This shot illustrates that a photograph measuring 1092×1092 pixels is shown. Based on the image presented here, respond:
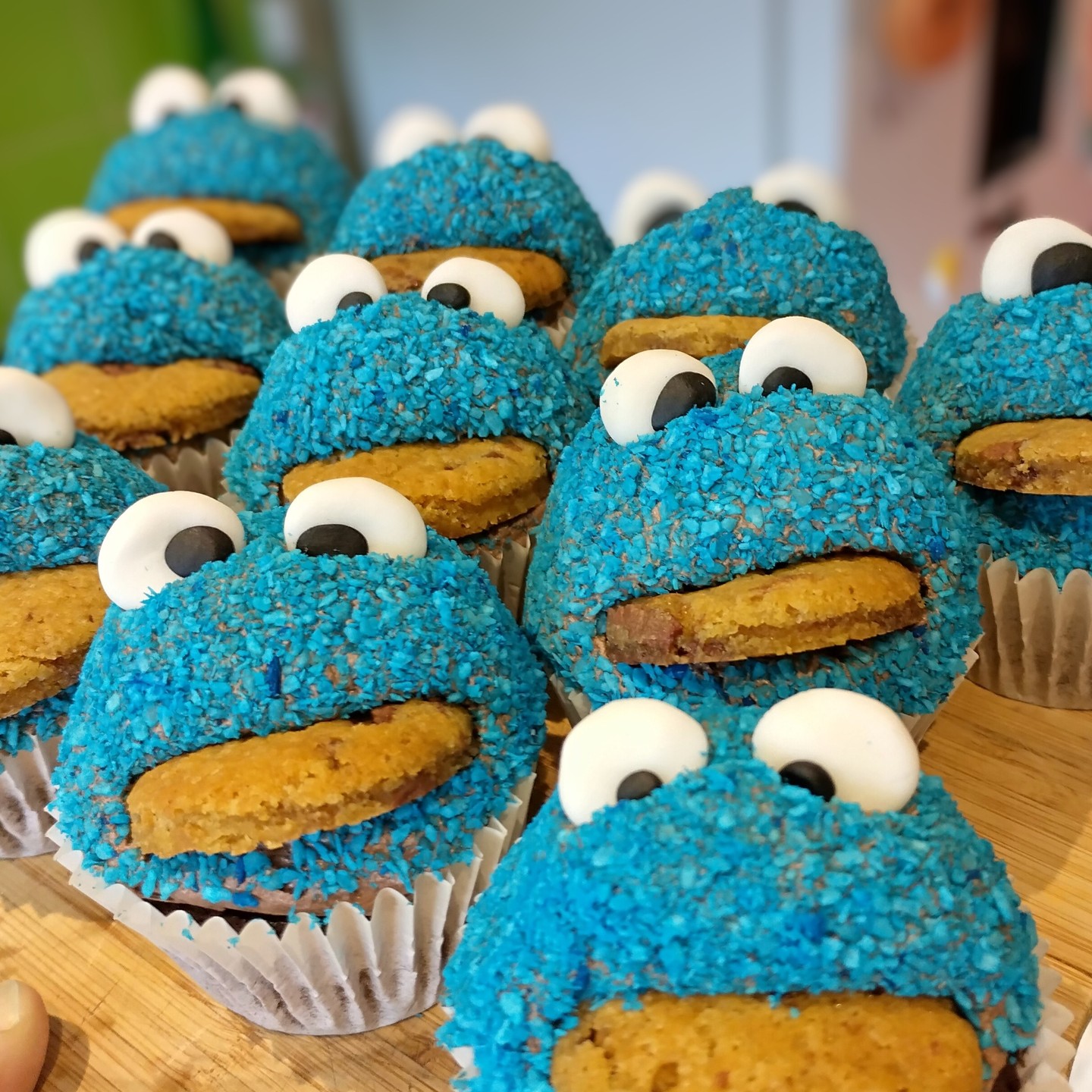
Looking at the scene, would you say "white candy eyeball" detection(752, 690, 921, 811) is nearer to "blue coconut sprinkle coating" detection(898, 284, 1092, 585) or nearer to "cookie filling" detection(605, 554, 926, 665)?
"cookie filling" detection(605, 554, 926, 665)

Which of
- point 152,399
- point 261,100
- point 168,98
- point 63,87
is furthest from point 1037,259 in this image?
point 63,87

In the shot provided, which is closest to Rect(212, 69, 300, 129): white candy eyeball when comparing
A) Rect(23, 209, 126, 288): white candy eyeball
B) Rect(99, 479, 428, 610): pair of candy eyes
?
Rect(23, 209, 126, 288): white candy eyeball

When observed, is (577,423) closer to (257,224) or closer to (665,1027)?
(665,1027)

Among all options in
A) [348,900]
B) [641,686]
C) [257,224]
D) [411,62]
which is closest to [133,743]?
[348,900]

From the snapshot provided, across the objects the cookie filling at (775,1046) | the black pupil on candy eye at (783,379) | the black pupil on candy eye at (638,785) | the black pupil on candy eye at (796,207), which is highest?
the black pupil on candy eye at (796,207)

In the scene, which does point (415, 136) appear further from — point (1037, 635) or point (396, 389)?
point (1037, 635)

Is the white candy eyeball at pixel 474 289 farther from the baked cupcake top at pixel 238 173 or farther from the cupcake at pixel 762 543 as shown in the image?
the baked cupcake top at pixel 238 173

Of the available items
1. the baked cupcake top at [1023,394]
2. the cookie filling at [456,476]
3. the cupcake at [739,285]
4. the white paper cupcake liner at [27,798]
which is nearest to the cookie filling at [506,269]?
the cupcake at [739,285]
